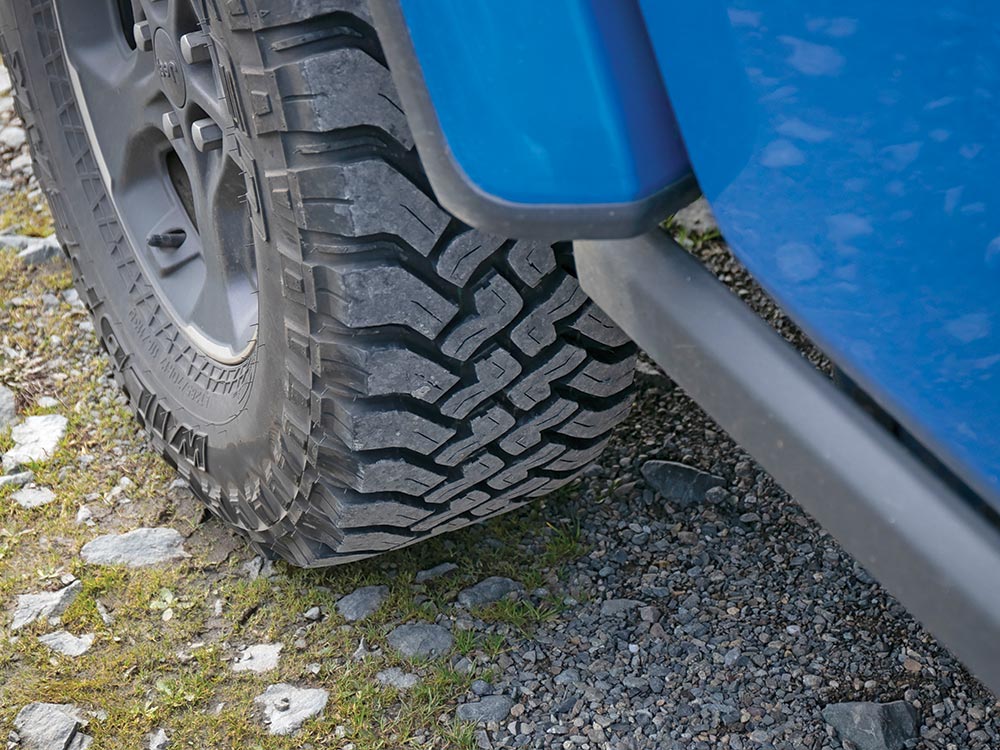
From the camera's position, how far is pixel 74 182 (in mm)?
2078

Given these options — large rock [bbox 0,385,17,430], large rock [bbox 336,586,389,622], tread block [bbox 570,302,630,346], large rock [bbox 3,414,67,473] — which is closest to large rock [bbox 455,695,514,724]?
large rock [bbox 336,586,389,622]

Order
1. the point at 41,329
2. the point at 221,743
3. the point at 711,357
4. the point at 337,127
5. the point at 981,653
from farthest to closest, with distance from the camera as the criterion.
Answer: the point at 41,329, the point at 221,743, the point at 337,127, the point at 711,357, the point at 981,653

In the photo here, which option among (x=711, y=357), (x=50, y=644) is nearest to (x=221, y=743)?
(x=50, y=644)

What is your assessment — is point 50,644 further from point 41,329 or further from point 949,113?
point 949,113

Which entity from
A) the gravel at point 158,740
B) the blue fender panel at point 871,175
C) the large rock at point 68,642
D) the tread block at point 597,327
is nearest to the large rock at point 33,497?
the large rock at point 68,642

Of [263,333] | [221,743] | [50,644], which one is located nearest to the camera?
[263,333]

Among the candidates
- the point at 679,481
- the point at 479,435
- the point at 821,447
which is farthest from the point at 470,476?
the point at 821,447

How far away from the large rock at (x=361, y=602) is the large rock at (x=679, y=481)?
503 mm

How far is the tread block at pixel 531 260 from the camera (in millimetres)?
1267

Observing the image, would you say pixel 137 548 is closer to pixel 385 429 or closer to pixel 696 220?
pixel 385 429

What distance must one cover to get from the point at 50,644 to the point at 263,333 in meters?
0.71

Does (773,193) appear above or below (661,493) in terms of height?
above

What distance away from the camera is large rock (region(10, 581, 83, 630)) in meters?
1.77

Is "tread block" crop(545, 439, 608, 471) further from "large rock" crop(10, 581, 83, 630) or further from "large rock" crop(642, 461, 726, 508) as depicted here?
A: "large rock" crop(10, 581, 83, 630)
